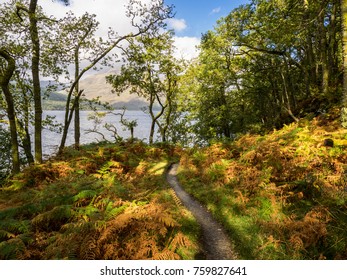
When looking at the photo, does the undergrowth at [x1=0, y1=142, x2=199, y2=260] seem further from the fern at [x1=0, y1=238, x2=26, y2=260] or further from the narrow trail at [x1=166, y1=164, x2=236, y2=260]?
the narrow trail at [x1=166, y1=164, x2=236, y2=260]

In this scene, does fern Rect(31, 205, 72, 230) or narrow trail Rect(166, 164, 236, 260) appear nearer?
narrow trail Rect(166, 164, 236, 260)

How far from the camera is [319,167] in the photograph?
25.2ft

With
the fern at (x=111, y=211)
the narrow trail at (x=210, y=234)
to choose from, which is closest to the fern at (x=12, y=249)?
the fern at (x=111, y=211)

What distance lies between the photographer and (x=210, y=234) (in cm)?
633

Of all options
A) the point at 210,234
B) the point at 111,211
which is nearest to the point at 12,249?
the point at 111,211

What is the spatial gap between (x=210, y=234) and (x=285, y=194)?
8.90ft

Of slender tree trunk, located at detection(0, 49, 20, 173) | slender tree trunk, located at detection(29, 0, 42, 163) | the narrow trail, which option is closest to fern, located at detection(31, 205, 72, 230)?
the narrow trail

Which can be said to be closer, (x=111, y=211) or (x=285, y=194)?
(x=111, y=211)

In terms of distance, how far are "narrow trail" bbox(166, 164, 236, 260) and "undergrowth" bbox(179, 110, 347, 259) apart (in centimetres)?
23

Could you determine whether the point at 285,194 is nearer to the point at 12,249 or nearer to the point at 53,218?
the point at 53,218

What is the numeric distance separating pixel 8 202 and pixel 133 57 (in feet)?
41.7

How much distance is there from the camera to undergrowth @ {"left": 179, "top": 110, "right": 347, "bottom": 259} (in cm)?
509

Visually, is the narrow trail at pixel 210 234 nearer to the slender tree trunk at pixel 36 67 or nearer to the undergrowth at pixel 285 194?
the undergrowth at pixel 285 194

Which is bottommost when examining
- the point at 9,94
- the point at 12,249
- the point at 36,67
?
the point at 12,249
